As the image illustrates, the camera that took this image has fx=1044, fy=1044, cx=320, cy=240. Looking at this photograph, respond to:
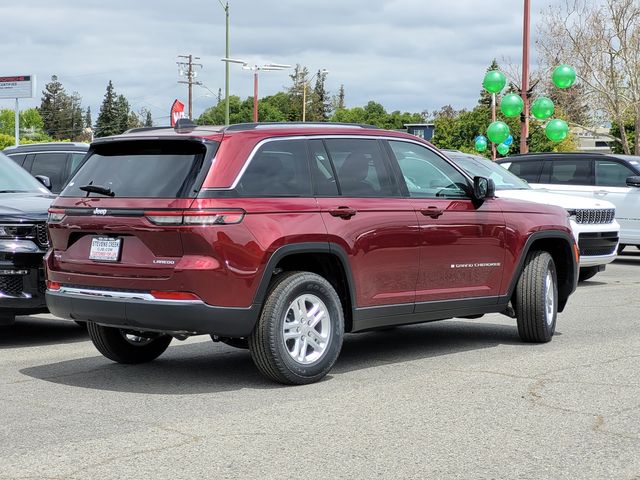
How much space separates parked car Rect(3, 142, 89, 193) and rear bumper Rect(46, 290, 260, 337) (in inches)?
333

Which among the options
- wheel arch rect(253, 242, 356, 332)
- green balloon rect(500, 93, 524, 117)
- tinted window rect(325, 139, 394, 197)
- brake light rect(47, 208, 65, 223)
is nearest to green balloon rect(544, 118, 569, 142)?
green balloon rect(500, 93, 524, 117)

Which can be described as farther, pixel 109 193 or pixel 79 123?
pixel 79 123

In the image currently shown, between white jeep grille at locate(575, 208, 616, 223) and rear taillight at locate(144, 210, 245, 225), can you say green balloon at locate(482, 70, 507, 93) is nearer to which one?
white jeep grille at locate(575, 208, 616, 223)

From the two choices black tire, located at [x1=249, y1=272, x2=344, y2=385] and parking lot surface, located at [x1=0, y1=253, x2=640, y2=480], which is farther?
black tire, located at [x1=249, y1=272, x2=344, y2=385]

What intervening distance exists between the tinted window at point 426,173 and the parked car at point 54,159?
7916 millimetres

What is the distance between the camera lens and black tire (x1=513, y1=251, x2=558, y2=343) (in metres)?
9.03

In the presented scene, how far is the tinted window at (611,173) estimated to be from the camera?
58.9 ft

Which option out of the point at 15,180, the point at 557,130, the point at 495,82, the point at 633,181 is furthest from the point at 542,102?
the point at 15,180

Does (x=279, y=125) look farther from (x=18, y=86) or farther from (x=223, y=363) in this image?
(x=18, y=86)

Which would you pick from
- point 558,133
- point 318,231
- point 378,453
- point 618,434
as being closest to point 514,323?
point 318,231

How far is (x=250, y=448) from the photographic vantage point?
546 cm

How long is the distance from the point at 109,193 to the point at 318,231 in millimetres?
1473

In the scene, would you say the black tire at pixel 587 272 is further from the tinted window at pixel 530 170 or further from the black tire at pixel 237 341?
the black tire at pixel 237 341

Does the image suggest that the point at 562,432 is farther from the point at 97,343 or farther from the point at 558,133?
the point at 558,133
